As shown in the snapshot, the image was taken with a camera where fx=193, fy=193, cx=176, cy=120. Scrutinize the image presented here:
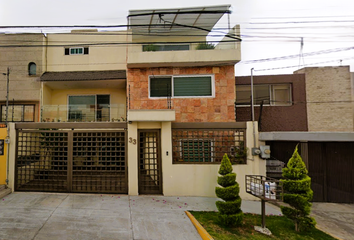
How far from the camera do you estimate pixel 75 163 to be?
769cm

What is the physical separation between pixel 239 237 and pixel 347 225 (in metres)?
4.07

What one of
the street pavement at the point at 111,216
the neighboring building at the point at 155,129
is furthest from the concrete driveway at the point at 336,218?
the neighboring building at the point at 155,129

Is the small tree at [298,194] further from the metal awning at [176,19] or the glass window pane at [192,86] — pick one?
the metal awning at [176,19]

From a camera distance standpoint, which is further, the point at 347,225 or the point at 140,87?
the point at 140,87

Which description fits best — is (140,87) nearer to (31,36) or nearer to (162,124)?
(162,124)

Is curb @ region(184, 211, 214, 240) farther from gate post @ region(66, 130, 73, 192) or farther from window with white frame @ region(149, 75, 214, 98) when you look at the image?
window with white frame @ region(149, 75, 214, 98)

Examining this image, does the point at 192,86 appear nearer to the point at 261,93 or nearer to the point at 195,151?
the point at 195,151

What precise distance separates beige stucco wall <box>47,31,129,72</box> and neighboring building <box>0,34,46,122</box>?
0.64m

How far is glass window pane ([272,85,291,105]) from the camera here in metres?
10.3

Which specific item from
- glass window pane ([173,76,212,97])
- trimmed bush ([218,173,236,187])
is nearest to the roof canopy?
glass window pane ([173,76,212,97])

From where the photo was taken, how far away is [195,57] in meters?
8.58

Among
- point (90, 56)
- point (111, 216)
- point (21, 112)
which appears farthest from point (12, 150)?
point (90, 56)

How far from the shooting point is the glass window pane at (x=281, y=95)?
1027 centimetres

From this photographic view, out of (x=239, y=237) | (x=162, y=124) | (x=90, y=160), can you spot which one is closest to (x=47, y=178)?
(x=90, y=160)
